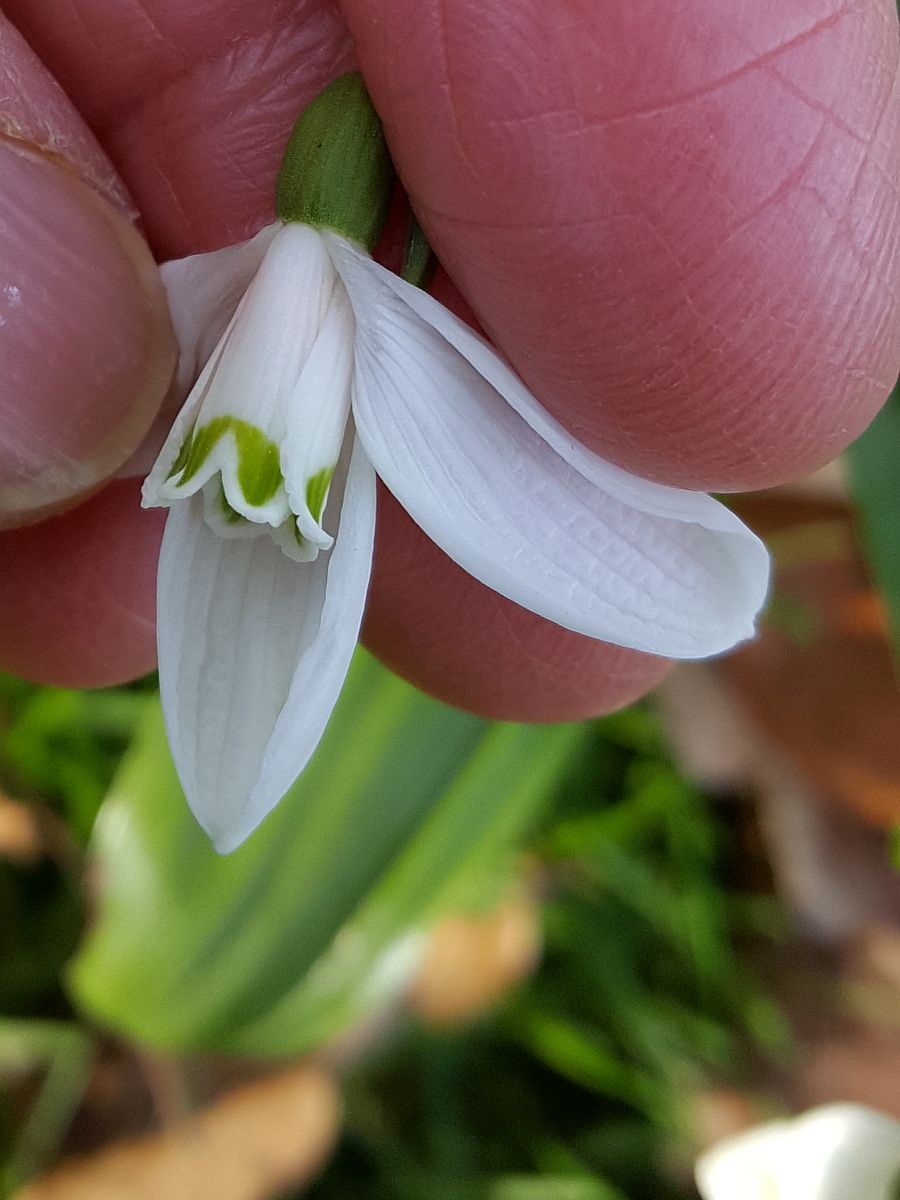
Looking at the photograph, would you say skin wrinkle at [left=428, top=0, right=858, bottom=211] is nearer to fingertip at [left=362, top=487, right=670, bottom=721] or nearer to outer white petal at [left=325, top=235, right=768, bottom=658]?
outer white petal at [left=325, top=235, right=768, bottom=658]

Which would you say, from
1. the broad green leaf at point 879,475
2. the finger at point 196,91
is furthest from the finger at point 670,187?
the broad green leaf at point 879,475

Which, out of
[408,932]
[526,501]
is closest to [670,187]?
[526,501]

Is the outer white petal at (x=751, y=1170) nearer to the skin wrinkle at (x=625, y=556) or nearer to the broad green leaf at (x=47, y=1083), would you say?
the skin wrinkle at (x=625, y=556)

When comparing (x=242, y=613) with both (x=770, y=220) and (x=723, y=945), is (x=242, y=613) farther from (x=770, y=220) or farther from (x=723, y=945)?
(x=723, y=945)

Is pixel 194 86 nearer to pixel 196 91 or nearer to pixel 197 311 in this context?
pixel 196 91

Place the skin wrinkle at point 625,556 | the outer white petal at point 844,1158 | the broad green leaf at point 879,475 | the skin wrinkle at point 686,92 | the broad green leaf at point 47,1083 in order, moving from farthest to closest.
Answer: the broad green leaf at point 47,1083 < the broad green leaf at point 879,475 < the outer white petal at point 844,1158 < the skin wrinkle at point 625,556 < the skin wrinkle at point 686,92

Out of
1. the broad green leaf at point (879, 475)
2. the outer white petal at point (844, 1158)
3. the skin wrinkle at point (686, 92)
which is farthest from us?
the broad green leaf at point (879, 475)

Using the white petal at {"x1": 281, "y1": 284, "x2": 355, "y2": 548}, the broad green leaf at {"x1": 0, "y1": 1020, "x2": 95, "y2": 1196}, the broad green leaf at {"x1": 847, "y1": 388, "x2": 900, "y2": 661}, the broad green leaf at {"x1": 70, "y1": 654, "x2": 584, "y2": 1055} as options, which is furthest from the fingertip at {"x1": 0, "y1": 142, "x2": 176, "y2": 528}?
the broad green leaf at {"x1": 0, "y1": 1020, "x2": 95, "y2": 1196}

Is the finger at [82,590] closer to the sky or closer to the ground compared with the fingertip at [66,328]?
closer to the ground
